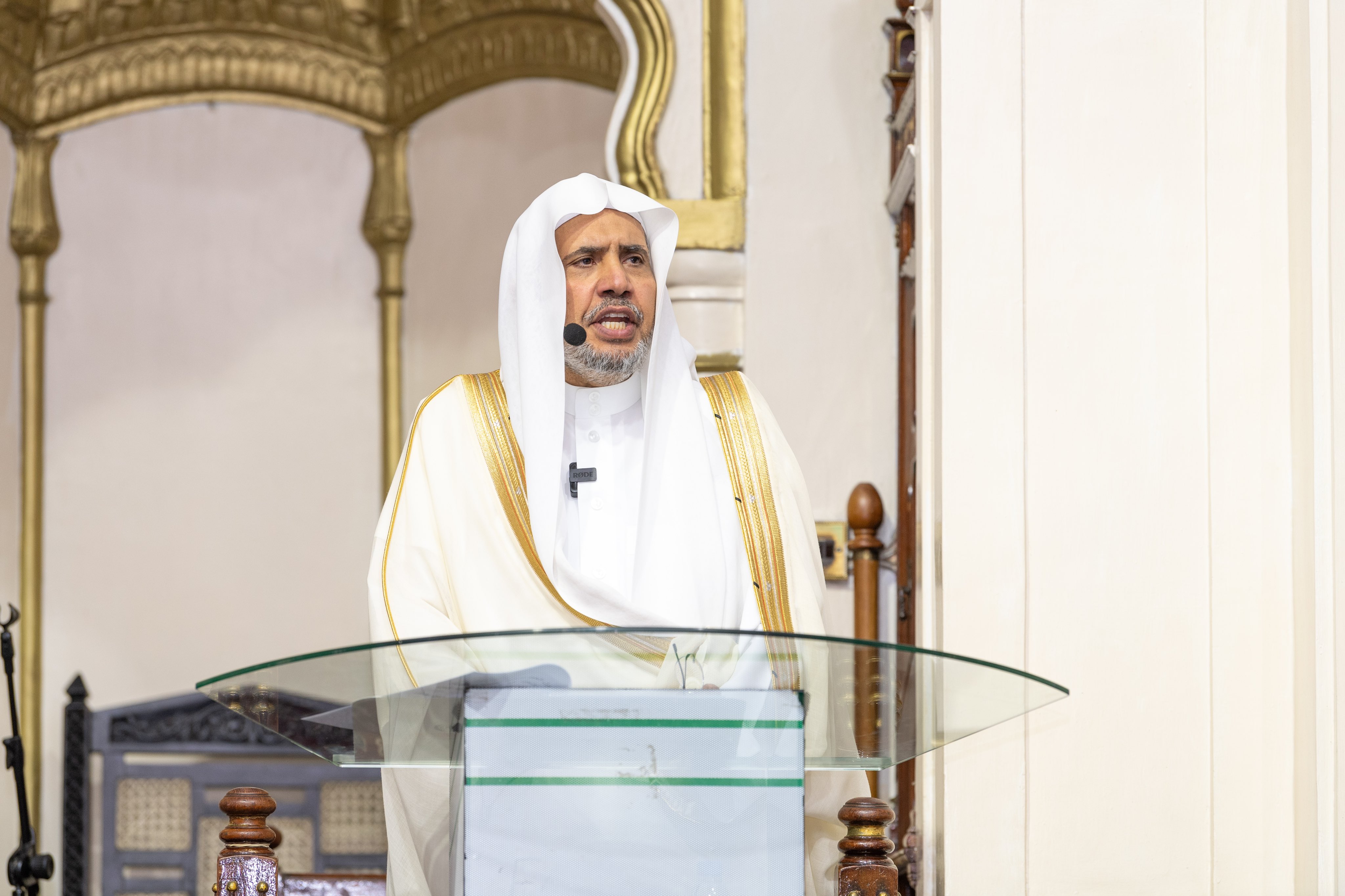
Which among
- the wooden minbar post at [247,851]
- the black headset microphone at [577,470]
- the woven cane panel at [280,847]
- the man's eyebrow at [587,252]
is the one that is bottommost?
the woven cane panel at [280,847]

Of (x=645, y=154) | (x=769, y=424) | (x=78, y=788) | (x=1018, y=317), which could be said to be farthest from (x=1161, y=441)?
(x=78, y=788)

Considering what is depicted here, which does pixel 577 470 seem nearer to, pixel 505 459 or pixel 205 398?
pixel 505 459

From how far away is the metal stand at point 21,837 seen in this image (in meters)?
3.69

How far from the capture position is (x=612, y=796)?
1478mm

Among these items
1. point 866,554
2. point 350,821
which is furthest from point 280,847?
point 866,554

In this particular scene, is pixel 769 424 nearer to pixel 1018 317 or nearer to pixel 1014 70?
pixel 1018 317

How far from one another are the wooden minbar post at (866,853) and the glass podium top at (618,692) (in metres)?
0.41

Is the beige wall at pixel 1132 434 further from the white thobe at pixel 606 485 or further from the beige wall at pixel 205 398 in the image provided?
the beige wall at pixel 205 398

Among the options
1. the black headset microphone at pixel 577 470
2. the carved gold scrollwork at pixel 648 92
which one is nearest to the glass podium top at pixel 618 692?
the black headset microphone at pixel 577 470

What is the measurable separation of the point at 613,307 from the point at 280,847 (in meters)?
2.95

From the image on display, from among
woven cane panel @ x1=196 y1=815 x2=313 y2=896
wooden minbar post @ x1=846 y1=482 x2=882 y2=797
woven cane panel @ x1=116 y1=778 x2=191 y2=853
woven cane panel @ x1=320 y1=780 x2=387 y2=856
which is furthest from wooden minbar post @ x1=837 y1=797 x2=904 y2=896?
woven cane panel @ x1=116 y1=778 x2=191 y2=853

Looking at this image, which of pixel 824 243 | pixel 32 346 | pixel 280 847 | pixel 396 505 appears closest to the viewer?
pixel 396 505

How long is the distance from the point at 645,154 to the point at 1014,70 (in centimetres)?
140

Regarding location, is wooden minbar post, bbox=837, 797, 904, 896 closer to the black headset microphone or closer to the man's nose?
the black headset microphone
